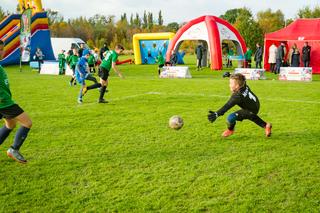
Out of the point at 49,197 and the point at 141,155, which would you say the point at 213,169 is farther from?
the point at 49,197

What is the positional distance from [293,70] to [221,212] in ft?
54.5

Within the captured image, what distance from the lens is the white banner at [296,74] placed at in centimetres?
1847

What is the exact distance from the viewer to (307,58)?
2242 cm

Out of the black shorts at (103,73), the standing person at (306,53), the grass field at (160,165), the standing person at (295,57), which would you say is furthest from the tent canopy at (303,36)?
the black shorts at (103,73)

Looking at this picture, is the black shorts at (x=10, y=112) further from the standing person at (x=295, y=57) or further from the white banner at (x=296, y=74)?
the standing person at (x=295, y=57)

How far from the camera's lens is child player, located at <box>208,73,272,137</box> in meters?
6.70

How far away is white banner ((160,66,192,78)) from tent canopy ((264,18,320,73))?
6.95 metres

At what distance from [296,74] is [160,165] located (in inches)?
606

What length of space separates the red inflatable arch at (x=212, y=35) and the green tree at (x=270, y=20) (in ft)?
145

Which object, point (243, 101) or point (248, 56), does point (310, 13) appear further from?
point (243, 101)

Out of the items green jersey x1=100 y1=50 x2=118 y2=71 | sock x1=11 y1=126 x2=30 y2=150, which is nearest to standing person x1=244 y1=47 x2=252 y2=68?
green jersey x1=100 y1=50 x2=118 y2=71

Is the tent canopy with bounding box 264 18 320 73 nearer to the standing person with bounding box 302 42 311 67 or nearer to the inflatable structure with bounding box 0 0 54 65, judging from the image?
the standing person with bounding box 302 42 311 67

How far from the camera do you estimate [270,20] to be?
230ft

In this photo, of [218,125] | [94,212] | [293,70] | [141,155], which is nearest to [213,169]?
[141,155]
